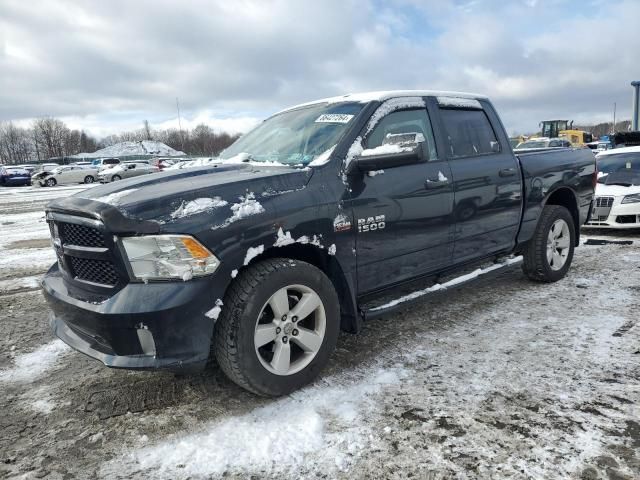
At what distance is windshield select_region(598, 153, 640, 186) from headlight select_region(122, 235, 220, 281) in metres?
8.23

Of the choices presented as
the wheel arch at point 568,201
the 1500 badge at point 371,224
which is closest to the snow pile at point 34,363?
the 1500 badge at point 371,224

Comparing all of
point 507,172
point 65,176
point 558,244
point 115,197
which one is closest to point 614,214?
point 558,244

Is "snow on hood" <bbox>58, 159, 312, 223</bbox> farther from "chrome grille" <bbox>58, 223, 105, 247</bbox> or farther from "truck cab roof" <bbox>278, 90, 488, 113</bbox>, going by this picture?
"truck cab roof" <bbox>278, 90, 488, 113</bbox>

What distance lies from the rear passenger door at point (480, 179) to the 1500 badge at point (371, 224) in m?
0.85

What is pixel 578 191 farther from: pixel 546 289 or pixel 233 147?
pixel 233 147

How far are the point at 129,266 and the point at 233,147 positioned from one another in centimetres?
207

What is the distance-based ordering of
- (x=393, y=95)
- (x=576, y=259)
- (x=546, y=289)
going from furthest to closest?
1. (x=576, y=259)
2. (x=546, y=289)
3. (x=393, y=95)

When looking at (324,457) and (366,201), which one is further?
(366,201)

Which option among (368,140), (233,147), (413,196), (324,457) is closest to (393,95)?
(368,140)

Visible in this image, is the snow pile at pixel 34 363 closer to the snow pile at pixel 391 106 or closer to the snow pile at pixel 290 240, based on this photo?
the snow pile at pixel 290 240

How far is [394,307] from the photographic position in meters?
3.42

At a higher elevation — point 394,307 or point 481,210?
point 481,210

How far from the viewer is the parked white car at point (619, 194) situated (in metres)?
7.66

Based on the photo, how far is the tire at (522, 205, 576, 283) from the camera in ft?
16.1
